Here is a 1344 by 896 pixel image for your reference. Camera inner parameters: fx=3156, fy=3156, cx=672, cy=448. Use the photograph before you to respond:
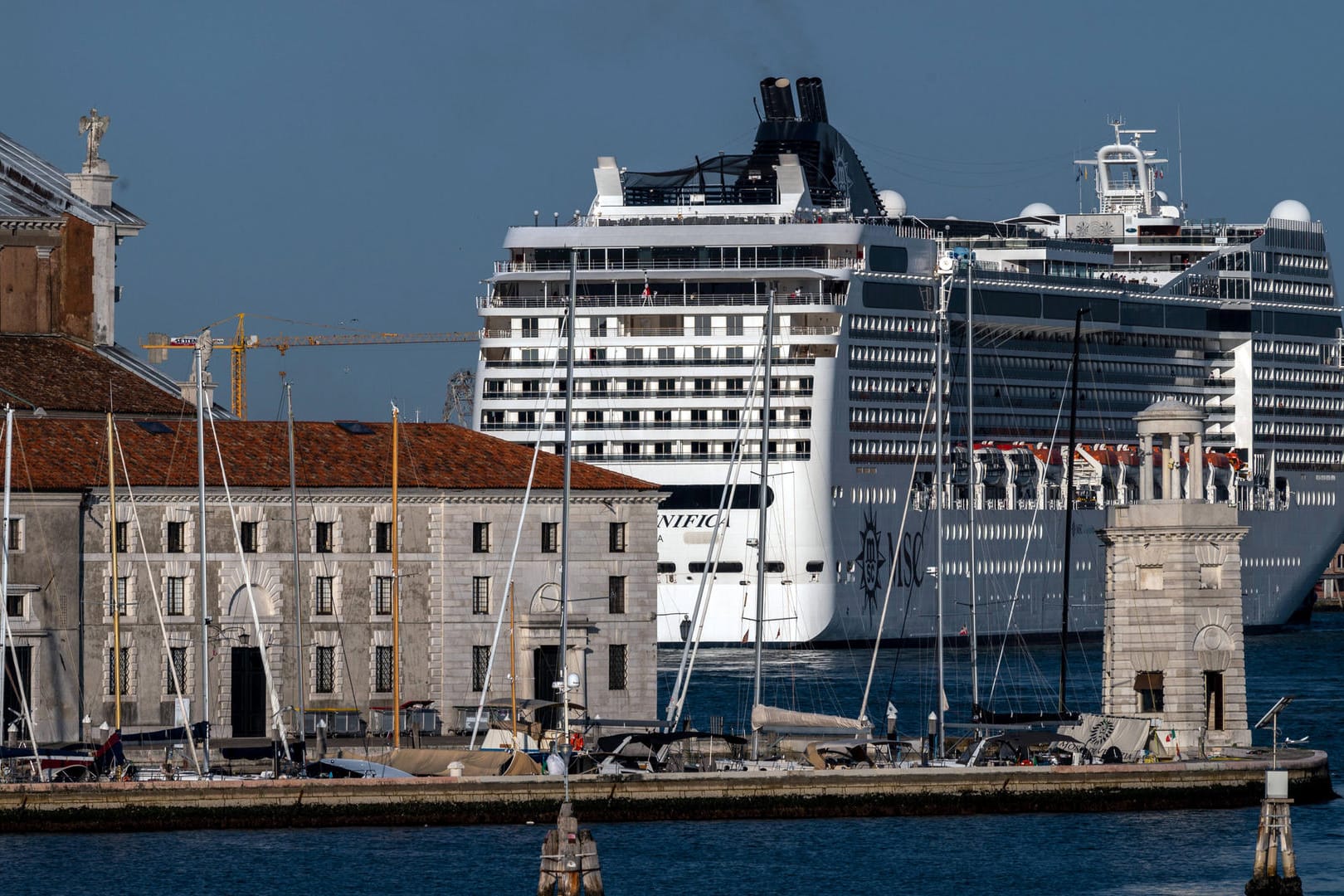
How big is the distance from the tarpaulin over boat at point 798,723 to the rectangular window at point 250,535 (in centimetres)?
1068

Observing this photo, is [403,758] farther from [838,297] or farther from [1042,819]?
[838,297]

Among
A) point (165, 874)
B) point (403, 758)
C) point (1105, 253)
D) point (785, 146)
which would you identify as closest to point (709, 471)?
point (785, 146)

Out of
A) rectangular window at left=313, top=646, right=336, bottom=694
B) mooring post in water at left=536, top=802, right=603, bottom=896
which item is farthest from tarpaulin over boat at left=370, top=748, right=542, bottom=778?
mooring post in water at left=536, top=802, right=603, bottom=896

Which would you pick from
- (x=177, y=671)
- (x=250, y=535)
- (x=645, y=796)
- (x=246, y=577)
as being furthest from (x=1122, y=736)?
(x=177, y=671)

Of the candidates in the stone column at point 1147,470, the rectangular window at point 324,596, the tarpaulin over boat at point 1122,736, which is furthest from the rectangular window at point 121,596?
the stone column at point 1147,470

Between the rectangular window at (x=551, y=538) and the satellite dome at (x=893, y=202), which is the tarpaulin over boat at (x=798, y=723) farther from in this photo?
the satellite dome at (x=893, y=202)

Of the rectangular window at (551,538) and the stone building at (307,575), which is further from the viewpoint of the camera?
the rectangular window at (551,538)

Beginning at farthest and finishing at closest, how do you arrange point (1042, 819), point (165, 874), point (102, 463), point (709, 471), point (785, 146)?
point (785, 146) < point (709, 471) < point (102, 463) < point (1042, 819) < point (165, 874)

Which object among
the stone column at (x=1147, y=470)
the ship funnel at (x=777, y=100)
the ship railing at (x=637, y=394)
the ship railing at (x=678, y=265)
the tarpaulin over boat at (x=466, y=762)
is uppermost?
the ship funnel at (x=777, y=100)

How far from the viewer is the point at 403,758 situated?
52.7 metres

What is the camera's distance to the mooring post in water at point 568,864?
1519 inches

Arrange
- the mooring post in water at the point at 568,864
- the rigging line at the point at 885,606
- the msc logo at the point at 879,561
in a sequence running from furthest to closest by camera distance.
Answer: the msc logo at the point at 879,561, the rigging line at the point at 885,606, the mooring post in water at the point at 568,864

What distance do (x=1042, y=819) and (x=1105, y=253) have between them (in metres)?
67.6

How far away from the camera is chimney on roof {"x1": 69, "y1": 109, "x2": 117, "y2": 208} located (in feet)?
228
